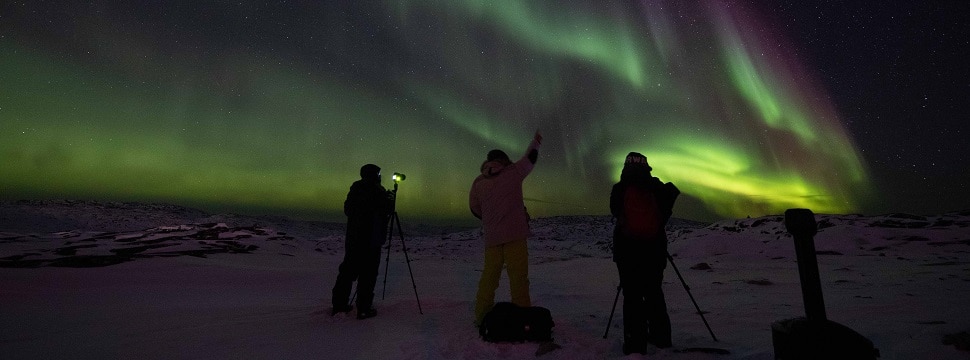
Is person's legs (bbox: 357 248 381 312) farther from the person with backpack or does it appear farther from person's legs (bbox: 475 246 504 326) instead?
the person with backpack

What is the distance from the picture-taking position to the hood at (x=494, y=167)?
5.05 meters

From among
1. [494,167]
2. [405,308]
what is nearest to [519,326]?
[494,167]

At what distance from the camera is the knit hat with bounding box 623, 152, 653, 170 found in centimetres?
425

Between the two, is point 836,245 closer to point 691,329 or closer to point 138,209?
point 691,329

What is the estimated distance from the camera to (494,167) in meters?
5.07

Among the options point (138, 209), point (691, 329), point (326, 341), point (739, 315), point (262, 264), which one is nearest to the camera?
point (326, 341)

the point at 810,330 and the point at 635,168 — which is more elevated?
the point at 635,168

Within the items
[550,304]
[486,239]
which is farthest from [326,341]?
[550,304]

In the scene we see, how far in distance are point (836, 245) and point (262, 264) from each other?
904 inches

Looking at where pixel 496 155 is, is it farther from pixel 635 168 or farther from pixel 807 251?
pixel 807 251

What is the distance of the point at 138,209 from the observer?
201 ft

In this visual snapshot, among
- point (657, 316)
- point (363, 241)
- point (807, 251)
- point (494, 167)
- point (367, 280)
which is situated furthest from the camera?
point (363, 241)

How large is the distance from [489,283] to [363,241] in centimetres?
212

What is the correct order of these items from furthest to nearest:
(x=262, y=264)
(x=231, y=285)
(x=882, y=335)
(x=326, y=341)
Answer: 1. (x=262, y=264)
2. (x=231, y=285)
3. (x=326, y=341)
4. (x=882, y=335)
